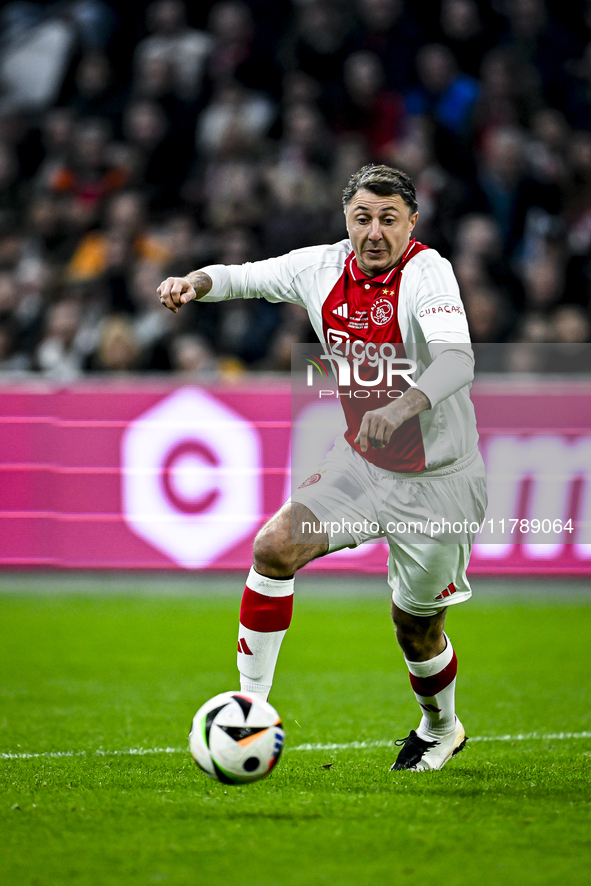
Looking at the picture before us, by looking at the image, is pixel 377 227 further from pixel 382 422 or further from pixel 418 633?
pixel 418 633

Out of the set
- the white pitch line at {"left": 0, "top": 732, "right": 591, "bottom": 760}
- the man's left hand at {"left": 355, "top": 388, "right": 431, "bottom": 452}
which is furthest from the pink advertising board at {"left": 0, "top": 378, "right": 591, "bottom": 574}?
the man's left hand at {"left": 355, "top": 388, "right": 431, "bottom": 452}

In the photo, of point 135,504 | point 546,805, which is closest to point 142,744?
point 546,805

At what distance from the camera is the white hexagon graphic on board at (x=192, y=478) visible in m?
8.12

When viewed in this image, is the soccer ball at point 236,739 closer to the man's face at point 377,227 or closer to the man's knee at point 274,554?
the man's knee at point 274,554

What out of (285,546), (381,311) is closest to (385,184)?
(381,311)

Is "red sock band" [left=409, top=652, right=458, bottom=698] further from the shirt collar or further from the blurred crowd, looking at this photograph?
the blurred crowd

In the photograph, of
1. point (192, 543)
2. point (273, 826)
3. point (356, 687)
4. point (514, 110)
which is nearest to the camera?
point (273, 826)

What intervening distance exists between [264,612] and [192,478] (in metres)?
4.22

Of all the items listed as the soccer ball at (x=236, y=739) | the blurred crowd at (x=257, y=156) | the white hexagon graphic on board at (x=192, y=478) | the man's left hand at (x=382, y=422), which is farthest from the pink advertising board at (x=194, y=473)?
the man's left hand at (x=382, y=422)

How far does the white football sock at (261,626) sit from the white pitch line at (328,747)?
2.68 ft

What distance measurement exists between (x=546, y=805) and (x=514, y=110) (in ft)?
26.7

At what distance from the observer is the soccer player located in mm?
3969

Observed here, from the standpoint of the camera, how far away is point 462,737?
453 centimetres

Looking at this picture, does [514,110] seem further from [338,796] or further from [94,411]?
[338,796]
